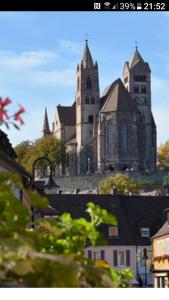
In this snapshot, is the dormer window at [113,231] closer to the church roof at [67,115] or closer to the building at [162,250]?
the building at [162,250]

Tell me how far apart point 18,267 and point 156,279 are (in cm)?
1722

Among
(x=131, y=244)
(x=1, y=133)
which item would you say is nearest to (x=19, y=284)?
(x=1, y=133)

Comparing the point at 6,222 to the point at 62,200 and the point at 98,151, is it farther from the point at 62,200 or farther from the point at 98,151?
the point at 98,151

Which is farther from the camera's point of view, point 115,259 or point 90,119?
point 90,119

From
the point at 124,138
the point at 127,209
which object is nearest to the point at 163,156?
the point at 124,138

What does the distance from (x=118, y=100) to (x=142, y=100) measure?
5.86 meters

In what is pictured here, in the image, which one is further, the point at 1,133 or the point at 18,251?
the point at 1,133

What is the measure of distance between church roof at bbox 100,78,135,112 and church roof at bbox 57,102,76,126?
5.92 metres

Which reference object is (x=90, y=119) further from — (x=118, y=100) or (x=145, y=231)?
(x=145, y=231)

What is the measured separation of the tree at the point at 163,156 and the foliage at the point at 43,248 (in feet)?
226

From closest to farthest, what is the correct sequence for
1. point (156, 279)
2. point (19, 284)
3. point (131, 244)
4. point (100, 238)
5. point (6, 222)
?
point (19, 284)
point (6, 222)
point (100, 238)
point (156, 279)
point (131, 244)

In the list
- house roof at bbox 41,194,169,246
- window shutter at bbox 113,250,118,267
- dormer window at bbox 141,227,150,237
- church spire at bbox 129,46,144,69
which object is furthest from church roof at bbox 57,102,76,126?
→ window shutter at bbox 113,250,118,267

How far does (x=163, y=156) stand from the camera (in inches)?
Result: 2960

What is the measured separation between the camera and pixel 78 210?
31.6 meters
